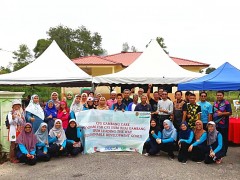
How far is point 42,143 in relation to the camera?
21.6 ft

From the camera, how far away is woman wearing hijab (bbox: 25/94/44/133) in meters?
6.79

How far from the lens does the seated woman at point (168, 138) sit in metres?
6.63

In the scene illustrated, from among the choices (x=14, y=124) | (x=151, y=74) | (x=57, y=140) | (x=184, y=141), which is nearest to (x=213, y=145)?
(x=184, y=141)

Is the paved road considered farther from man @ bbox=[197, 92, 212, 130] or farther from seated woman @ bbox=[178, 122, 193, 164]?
man @ bbox=[197, 92, 212, 130]

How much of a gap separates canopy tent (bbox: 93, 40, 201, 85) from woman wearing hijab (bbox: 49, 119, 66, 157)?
10.7ft

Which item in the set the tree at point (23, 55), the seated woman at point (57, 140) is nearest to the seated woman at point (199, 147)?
the seated woman at point (57, 140)

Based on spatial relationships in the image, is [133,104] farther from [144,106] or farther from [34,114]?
[34,114]

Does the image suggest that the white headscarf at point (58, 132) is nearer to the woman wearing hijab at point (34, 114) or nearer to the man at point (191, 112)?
the woman wearing hijab at point (34, 114)

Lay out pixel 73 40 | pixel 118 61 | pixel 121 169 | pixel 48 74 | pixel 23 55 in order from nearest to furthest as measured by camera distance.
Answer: pixel 121 169, pixel 48 74, pixel 118 61, pixel 23 55, pixel 73 40

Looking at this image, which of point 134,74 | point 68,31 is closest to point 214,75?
point 134,74

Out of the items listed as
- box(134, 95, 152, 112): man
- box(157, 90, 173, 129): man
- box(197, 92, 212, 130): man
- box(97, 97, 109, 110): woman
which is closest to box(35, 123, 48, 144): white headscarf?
box(97, 97, 109, 110): woman

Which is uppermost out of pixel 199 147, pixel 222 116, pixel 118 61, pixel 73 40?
pixel 73 40

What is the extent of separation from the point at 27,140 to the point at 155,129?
287 cm

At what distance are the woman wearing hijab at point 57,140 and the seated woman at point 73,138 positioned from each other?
161 mm
